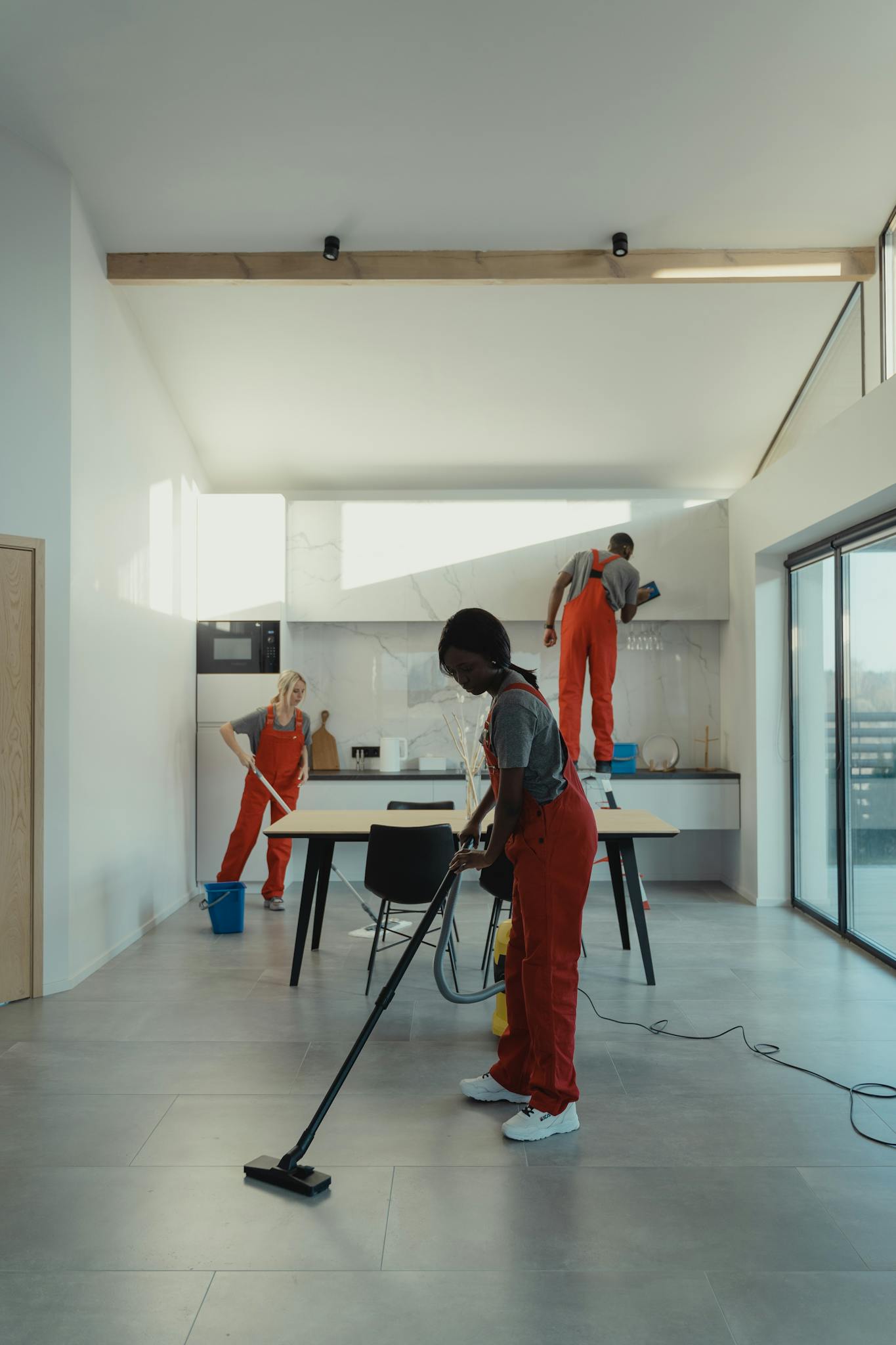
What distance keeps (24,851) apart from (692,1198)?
2.99m

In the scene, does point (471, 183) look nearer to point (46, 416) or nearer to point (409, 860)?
point (46, 416)

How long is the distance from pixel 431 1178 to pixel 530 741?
115cm

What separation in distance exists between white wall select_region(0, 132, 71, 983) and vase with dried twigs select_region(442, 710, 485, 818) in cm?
179

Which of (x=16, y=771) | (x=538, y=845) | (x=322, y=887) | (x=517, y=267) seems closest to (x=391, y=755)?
(x=322, y=887)

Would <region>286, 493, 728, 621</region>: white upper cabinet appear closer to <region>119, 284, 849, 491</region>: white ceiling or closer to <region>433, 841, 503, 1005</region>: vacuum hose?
<region>119, 284, 849, 491</region>: white ceiling

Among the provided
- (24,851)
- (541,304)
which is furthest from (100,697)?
(541,304)

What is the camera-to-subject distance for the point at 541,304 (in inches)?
212

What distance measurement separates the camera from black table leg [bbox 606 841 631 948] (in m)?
4.79

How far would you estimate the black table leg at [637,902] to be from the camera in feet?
14.3

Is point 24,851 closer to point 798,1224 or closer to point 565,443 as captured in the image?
point 798,1224

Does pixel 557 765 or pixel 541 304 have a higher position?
pixel 541 304

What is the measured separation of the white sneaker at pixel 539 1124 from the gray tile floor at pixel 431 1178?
4 cm

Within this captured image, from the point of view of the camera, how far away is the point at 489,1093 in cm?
309

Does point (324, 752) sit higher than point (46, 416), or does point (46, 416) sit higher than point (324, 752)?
point (46, 416)
